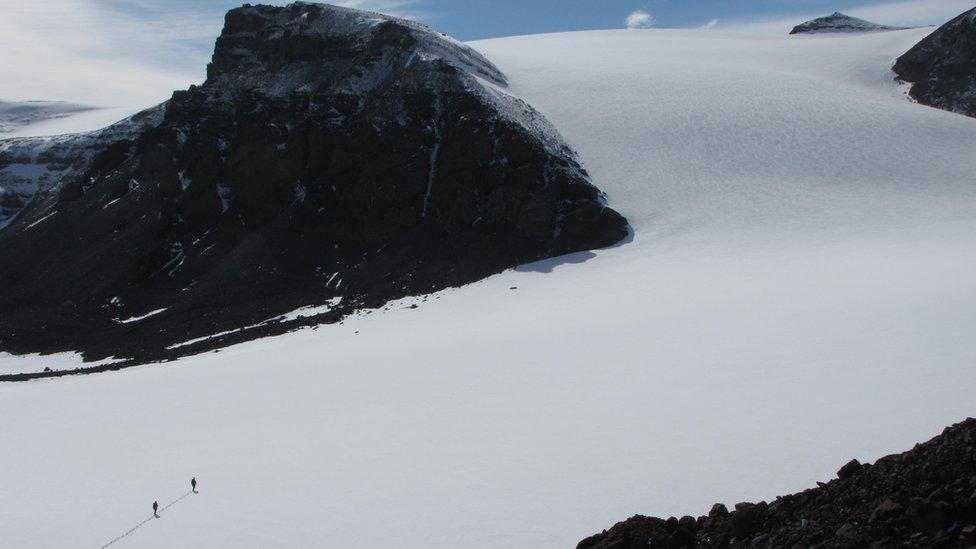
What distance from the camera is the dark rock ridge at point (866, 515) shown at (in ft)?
24.5

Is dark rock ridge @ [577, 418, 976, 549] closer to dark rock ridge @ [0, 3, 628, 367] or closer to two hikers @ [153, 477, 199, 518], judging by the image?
two hikers @ [153, 477, 199, 518]

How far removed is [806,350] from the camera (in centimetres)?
1734

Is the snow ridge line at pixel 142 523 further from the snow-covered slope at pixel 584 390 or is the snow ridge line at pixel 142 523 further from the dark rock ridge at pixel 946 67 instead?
the dark rock ridge at pixel 946 67

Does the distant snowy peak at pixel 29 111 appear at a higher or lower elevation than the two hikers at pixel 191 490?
higher

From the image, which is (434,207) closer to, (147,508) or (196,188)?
(196,188)

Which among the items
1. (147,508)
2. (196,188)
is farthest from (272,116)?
(147,508)

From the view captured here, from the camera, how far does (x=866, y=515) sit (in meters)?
8.12

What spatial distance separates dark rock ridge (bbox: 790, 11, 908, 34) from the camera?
2857 inches

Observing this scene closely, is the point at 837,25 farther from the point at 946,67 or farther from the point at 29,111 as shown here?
the point at 29,111

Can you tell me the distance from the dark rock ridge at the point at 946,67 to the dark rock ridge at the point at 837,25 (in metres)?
24.2

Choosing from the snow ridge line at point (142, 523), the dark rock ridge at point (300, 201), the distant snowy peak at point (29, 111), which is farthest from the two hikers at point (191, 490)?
the distant snowy peak at point (29, 111)

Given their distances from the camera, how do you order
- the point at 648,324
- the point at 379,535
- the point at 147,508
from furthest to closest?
the point at 648,324, the point at 147,508, the point at 379,535

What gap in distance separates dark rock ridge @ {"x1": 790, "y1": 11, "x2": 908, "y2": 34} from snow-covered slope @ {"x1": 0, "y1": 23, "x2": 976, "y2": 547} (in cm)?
3962

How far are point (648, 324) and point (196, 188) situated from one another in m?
33.9
